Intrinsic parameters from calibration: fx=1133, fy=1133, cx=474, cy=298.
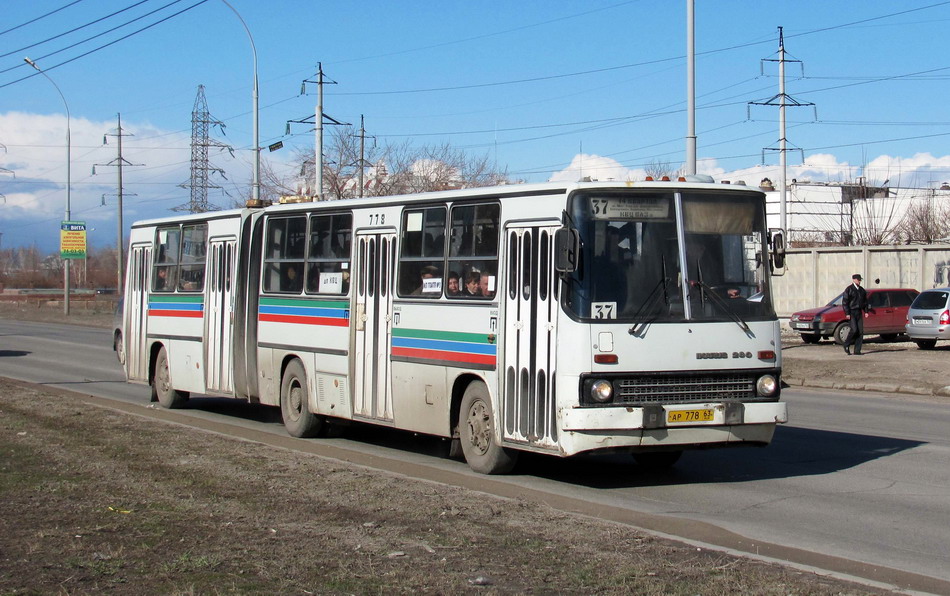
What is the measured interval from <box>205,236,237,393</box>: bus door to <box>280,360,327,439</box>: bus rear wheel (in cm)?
154

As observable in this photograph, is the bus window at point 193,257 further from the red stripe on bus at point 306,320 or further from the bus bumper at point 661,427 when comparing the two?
the bus bumper at point 661,427

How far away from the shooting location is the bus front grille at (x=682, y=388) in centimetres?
1005

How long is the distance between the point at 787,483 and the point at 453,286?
12.5 feet

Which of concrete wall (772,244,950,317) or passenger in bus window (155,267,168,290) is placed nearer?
passenger in bus window (155,267,168,290)

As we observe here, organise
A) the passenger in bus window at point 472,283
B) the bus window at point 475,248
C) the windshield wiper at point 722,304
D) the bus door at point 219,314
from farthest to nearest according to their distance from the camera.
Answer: the bus door at point 219,314, the passenger in bus window at point 472,283, the bus window at point 475,248, the windshield wiper at point 722,304

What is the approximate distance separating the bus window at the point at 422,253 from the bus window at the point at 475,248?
8.7 inches

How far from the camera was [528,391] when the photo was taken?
1048 centimetres

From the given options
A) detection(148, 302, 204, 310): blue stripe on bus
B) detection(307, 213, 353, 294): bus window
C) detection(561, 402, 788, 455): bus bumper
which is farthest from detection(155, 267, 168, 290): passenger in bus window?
detection(561, 402, 788, 455): bus bumper

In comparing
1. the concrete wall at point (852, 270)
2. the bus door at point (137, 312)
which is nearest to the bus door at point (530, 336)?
the bus door at point (137, 312)

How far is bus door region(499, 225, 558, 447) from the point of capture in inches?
404

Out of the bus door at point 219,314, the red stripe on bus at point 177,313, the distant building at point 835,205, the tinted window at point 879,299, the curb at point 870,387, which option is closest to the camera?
the bus door at point 219,314

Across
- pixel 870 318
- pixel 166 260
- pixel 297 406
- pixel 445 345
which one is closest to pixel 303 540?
pixel 445 345

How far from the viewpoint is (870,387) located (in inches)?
853

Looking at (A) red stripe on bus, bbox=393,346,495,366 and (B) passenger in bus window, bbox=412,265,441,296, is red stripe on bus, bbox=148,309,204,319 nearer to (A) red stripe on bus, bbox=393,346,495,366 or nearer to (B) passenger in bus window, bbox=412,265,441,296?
(A) red stripe on bus, bbox=393,346,495,366
